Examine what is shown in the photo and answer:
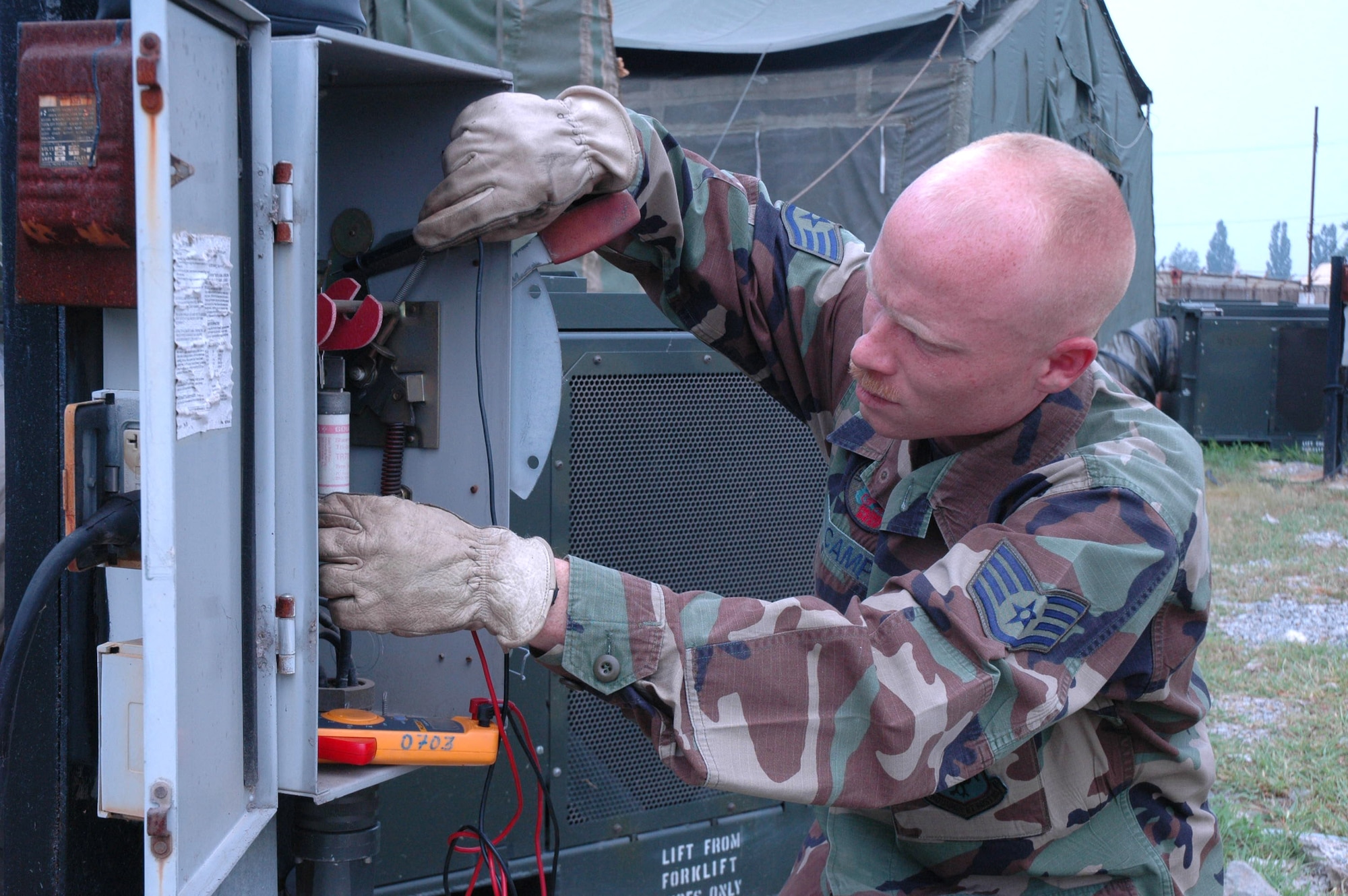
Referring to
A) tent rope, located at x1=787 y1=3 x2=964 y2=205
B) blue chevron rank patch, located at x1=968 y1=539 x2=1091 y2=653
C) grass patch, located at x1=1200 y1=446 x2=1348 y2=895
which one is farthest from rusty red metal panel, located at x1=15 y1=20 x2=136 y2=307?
tent rope, located at x1=787 y1=3 x2=964 y2=205

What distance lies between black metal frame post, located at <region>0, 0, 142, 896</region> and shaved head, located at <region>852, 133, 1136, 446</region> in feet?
3.40

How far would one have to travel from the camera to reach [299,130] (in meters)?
1.40

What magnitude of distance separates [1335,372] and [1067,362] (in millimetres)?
8677

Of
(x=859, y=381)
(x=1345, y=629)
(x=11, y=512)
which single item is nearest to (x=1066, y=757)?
(x=859, y=381)

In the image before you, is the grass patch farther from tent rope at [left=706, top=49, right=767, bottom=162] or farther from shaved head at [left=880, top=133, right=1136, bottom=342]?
tent rope at [left=706, top=49, right=767, bottom=162]

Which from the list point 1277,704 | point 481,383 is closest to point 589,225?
point 481,383

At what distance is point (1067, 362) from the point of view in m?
1.60

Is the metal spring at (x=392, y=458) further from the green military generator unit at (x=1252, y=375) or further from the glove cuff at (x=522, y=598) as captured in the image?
the green military generator unit at (x=1252, y=375)

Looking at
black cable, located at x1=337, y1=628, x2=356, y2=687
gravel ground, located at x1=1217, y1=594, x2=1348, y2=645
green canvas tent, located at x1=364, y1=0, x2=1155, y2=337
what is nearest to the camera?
black cable, located at x1=337, y1=628, x2=356, y2=687

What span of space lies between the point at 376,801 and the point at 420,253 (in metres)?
0.83

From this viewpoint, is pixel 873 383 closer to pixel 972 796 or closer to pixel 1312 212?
Answer: pixel 972 796

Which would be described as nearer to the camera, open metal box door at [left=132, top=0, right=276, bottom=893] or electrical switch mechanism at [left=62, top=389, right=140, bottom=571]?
open metal box door at [left=132, top=0, right=276, bottom=893]

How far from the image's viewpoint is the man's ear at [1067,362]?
1.56 metres

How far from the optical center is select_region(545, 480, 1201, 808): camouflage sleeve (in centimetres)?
138
